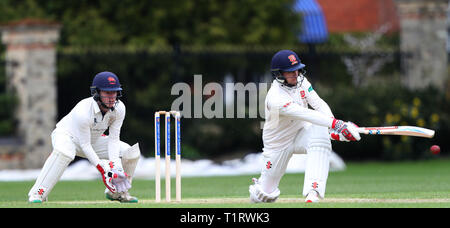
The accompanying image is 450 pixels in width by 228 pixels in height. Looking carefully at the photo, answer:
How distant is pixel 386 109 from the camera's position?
609 inches

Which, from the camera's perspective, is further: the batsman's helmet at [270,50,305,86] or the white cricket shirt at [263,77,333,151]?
the batsman's helmet at [270,50,305,86]

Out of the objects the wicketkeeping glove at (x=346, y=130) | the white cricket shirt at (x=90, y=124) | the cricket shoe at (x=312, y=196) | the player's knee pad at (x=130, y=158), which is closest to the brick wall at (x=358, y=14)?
the player's knee pad at (x=130, y=158)

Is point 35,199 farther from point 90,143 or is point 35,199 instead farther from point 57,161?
point 90,143

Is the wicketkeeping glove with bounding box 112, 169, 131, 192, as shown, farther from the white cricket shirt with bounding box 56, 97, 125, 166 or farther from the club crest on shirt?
the club crest on shirt

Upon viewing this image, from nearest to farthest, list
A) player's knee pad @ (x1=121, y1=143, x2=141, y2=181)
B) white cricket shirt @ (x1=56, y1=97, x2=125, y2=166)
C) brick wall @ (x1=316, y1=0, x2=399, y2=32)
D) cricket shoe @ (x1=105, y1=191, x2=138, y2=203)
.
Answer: white cricket shirt @ (x1=56, y1=97, x2=125, y2=166) < cricket shoe @ (x1=105, y1=191, x2=138, y2=203) < player's knee pad @ (x1=121, y1=143, x2=141, y2=181) < brick wall @ (x1=316, y1=0, x2=399, y2=32)

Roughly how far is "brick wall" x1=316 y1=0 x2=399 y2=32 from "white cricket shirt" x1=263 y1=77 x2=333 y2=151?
16.4m

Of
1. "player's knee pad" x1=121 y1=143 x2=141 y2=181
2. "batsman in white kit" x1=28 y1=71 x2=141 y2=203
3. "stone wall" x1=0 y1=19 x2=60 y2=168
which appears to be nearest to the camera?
"batsman in white kit" x1=28 y1=71 x2=141 y2=203

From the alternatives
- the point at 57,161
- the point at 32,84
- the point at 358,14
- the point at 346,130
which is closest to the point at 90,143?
the point at 57,161

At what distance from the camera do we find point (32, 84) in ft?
48.6

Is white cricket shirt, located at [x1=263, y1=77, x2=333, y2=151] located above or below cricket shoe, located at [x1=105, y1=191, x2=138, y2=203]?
above

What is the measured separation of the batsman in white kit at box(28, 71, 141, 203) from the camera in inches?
333

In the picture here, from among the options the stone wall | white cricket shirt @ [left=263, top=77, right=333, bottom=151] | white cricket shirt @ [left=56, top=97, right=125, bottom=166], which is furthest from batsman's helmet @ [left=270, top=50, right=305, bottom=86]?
the stone wall
